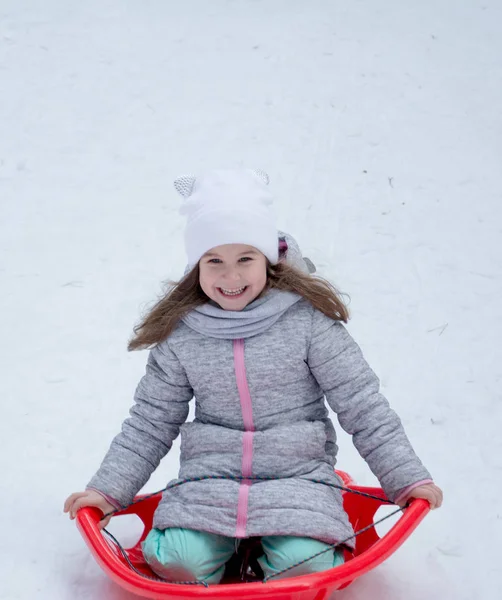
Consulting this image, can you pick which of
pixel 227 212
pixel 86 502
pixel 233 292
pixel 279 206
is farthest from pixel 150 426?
pixel 279 206

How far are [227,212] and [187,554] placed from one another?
0.51 meters

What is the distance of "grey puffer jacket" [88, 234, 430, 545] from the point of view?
4.37 feet

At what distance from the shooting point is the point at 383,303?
2.39m

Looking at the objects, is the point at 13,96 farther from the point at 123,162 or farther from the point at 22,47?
the point at 123,162

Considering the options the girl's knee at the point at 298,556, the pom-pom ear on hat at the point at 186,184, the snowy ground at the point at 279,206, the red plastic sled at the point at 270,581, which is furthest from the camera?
the snowy ground at the point at 279,206

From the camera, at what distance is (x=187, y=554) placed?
1307 millimetres

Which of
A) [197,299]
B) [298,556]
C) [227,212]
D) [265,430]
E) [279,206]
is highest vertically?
[279,206]

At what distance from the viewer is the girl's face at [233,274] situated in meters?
1.37

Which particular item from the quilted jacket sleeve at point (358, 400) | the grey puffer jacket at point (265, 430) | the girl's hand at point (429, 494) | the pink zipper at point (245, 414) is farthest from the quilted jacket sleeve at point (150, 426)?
the girl's hand at point (429, 494)

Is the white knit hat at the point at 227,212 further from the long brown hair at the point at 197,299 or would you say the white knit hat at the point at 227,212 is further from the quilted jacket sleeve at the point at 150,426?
the quilted jacket sleeve at the point at 150,426

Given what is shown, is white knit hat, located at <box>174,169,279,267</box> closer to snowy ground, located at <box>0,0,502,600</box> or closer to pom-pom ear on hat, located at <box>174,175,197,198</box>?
pom-pom ear on hat, located at <box>174,175,197,198</box>

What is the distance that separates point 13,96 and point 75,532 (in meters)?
2.18

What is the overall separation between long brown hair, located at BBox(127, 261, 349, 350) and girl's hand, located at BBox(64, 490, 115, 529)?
0.83 ft

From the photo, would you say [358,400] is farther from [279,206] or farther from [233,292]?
[279,206]
